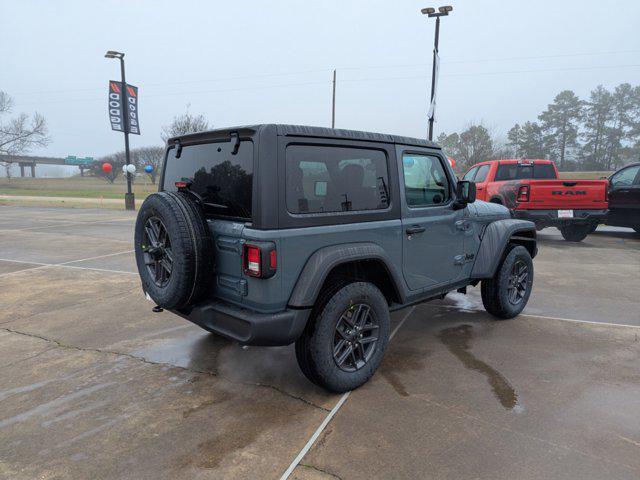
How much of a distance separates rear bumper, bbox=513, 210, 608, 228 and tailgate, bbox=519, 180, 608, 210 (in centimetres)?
9

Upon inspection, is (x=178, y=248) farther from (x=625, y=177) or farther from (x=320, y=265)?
(x=625, y=177)

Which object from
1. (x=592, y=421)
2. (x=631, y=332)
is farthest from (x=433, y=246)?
(x=631, y=332)

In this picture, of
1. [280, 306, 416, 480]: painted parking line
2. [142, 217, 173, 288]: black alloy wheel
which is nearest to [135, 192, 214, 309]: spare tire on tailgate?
[142, 217, 173, 288]: black alloy wheel

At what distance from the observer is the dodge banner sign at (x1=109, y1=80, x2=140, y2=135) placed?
20.3 metres

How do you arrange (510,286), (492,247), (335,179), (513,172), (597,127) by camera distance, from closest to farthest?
(335,179) → (492,247) → (510,286) → (513,172) → (597,127)

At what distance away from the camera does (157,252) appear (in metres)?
3.09

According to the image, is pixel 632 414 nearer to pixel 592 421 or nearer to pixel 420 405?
pixel 592 421

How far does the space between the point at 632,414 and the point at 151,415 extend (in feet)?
10.2

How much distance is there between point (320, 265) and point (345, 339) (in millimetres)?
650

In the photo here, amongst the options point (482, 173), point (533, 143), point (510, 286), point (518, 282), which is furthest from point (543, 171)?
point (533, 143)

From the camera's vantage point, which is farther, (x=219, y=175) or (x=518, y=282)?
(x=518, y=282)

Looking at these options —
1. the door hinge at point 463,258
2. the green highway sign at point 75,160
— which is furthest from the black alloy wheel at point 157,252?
the green highway sign at point 75,160

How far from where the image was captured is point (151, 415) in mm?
2775

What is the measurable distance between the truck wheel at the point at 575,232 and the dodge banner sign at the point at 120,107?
62.0 feet
